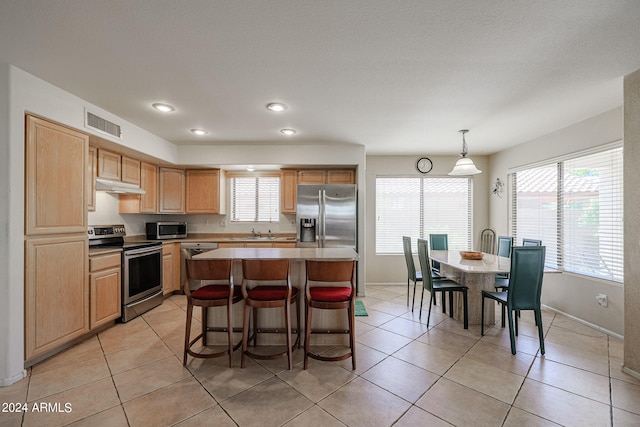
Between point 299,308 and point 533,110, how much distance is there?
3.28 metres

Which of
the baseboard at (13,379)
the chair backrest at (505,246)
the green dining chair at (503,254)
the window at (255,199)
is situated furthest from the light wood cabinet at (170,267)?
the chair backrest at (505,246)

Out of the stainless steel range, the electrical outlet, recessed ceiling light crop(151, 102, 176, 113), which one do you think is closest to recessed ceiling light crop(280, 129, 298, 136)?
recessed ceiling light crop(151, 102, 176, 113)

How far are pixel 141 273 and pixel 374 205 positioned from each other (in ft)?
12.8

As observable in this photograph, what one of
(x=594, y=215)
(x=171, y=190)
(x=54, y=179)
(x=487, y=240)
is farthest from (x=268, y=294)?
(x=487, y=240)

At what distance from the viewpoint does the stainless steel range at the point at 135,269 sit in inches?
133

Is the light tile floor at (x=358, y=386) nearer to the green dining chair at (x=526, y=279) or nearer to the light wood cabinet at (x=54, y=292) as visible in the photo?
the light wood cabinet at (x=54, y=292)

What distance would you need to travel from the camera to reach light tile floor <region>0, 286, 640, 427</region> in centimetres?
175

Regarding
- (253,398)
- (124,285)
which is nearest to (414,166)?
(253,398)

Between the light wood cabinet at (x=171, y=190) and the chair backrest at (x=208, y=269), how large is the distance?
272 cm

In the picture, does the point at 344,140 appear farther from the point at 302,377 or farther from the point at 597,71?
the point at 302,377

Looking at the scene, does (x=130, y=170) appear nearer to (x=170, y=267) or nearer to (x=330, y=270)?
(x=170, y=267)

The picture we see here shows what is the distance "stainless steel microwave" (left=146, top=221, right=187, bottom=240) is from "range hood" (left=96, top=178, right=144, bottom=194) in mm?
755

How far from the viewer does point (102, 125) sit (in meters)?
3.00

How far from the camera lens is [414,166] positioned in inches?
207
